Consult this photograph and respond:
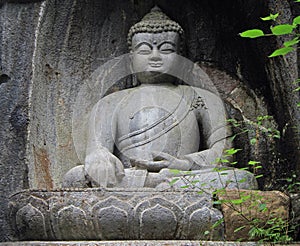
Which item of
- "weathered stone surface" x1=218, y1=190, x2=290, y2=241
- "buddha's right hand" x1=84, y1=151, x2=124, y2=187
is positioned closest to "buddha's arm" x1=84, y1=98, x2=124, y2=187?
"buddha's right hand" x1=84, y1=151, x2=124, y2=187

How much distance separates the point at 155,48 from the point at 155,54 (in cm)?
5

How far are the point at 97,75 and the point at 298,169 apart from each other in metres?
1.72

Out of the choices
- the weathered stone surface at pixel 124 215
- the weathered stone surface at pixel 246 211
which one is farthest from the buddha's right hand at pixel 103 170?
the weathered stone surface at pixel 246 211

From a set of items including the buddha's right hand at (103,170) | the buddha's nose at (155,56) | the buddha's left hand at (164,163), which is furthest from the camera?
the buddha's nose at (155,56)

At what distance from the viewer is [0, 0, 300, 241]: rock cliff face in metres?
4.77

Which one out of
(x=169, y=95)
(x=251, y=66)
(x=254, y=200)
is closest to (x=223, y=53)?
(x=251, y=66)

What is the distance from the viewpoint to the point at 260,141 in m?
5.17

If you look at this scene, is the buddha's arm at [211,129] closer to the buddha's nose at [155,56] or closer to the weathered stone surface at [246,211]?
the buddha's nose at [155,56]

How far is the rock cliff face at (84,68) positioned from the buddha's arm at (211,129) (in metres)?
0.25

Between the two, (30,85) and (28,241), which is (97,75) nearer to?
(30,85)

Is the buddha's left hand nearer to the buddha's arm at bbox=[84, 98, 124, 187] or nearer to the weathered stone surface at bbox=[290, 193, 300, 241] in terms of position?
the buddha's arm at bbox=[84, 98, 124, 187]

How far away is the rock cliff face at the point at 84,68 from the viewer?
4.77 metres

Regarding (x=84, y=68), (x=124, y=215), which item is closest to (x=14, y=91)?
(x=84, y=68)

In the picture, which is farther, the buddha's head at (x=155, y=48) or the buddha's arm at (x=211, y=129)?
the buddha's head at (x=155, y=48)
